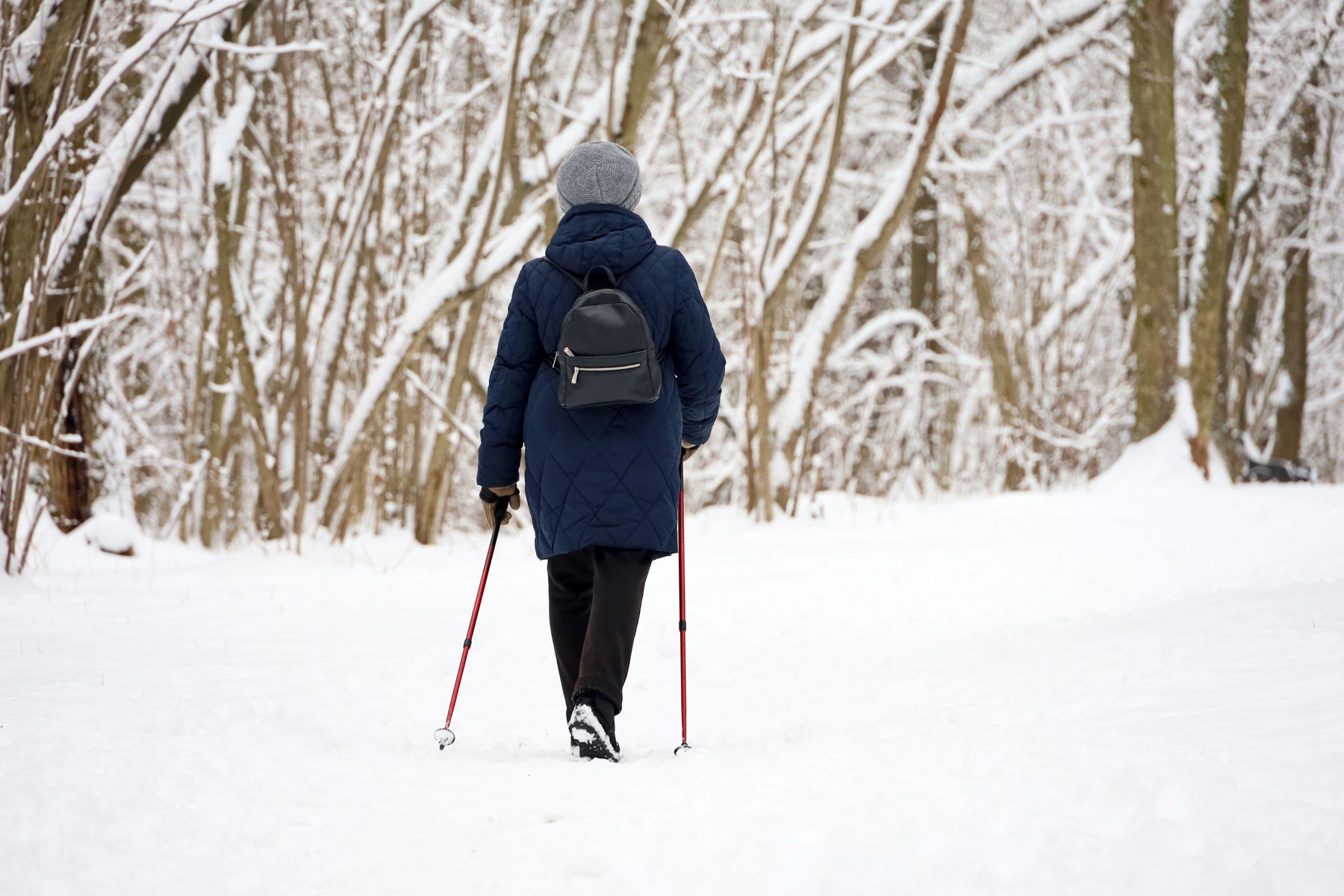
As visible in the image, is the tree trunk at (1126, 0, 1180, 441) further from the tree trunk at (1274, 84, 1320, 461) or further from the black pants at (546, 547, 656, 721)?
the tree trunk at (1274, 84, 1320, 461)

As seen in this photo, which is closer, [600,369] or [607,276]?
[600,369]

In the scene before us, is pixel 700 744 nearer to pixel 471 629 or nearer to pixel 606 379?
pixel 471 629

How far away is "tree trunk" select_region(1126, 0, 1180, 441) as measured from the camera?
8.63 metres

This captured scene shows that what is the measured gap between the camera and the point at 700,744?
3131 millimetres

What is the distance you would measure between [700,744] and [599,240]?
151 centimetres

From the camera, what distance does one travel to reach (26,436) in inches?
174

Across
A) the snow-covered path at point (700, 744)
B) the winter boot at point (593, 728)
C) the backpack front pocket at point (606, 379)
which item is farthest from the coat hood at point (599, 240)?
the snow-covered path at point (700, 744)

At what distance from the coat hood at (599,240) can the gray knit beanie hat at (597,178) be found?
0.10 ft

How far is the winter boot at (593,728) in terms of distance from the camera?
2.73m

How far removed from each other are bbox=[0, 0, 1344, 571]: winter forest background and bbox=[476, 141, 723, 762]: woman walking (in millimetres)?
2327

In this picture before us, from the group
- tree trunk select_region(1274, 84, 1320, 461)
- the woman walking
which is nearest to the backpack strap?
the woman walking

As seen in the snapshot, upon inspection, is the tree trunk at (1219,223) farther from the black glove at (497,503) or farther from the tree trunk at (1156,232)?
the black glove at (497,503)

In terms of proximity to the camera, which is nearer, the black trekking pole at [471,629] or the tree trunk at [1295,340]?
the black trekking pole at [471,629]

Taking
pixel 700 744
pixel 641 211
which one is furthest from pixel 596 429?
pixel 641 211
